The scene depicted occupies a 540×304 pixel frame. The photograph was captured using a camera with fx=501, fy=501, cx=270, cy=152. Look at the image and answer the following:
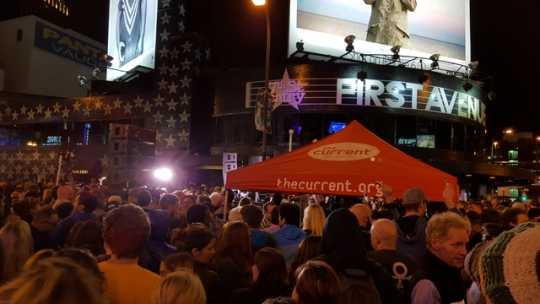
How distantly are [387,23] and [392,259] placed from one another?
1243 inches

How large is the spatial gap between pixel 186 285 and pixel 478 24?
142 feet

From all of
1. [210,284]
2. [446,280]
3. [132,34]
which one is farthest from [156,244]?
[132,34]

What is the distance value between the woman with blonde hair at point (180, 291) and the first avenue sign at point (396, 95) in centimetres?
2382

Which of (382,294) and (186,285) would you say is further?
(382,294)

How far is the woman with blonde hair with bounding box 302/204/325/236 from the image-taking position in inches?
269

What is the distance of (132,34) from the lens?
37.0 meters

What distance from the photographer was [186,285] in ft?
10.2

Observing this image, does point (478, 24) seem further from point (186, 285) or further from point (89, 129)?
point (186, 285)

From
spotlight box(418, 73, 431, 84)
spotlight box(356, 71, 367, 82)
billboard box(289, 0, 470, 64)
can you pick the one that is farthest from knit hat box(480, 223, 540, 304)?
billboard box(289, 0, 470, 64)

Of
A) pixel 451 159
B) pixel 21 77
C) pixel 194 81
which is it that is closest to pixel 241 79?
pixel 194 81

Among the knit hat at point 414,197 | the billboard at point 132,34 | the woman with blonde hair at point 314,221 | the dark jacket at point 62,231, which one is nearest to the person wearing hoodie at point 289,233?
the woman with blonde hair at point 314,221

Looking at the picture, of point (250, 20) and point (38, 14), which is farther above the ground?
point (38, 14)

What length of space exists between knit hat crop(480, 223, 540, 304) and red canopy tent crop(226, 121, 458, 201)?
538 centimetres

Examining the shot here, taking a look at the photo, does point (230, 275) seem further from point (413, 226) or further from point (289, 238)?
point (413, 226)
